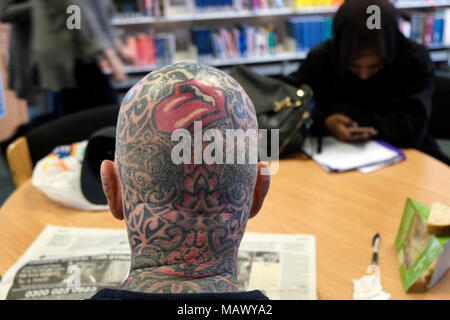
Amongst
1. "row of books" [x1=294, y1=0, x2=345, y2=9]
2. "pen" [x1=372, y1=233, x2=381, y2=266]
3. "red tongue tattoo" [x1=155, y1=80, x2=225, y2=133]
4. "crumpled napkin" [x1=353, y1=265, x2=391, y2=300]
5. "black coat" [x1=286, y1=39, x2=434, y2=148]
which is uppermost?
"row of books" [x1=294, y1=0, x2=345, y2=9]

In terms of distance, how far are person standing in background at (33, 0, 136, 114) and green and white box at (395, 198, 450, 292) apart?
2.90ft

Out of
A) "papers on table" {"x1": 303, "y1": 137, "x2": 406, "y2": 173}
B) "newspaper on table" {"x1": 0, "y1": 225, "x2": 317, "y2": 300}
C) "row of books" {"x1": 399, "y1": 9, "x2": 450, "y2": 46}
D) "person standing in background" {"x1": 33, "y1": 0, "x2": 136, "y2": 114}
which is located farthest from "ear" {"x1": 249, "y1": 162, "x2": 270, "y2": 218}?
"row of books" {"x1": 399, "y1": 9, "x2": 450, "y2": 46}

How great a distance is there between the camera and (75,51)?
4.59ft

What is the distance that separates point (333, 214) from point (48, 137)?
3.34 feet

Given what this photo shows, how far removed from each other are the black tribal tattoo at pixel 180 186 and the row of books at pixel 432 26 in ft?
12.0

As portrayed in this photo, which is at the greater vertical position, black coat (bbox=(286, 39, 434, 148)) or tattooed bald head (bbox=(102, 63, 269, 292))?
tattooed bald head (bbox=(102, 63, 269, 292))

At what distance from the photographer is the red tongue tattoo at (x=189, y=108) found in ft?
1.55

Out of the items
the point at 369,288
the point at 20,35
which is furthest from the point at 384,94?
the point at 20,35

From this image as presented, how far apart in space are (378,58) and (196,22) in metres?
2.59

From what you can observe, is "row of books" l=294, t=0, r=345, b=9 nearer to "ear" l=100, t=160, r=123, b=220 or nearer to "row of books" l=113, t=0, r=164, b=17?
"row of books" l=113, t=0, r=164, b=17

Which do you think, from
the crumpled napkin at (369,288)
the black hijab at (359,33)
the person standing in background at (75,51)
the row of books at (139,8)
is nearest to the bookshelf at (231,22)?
the row of books at (139,8)

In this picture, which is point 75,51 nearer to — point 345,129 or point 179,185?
point 345,129

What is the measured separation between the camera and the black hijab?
0.99 metres

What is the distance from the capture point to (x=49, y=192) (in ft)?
3.99
